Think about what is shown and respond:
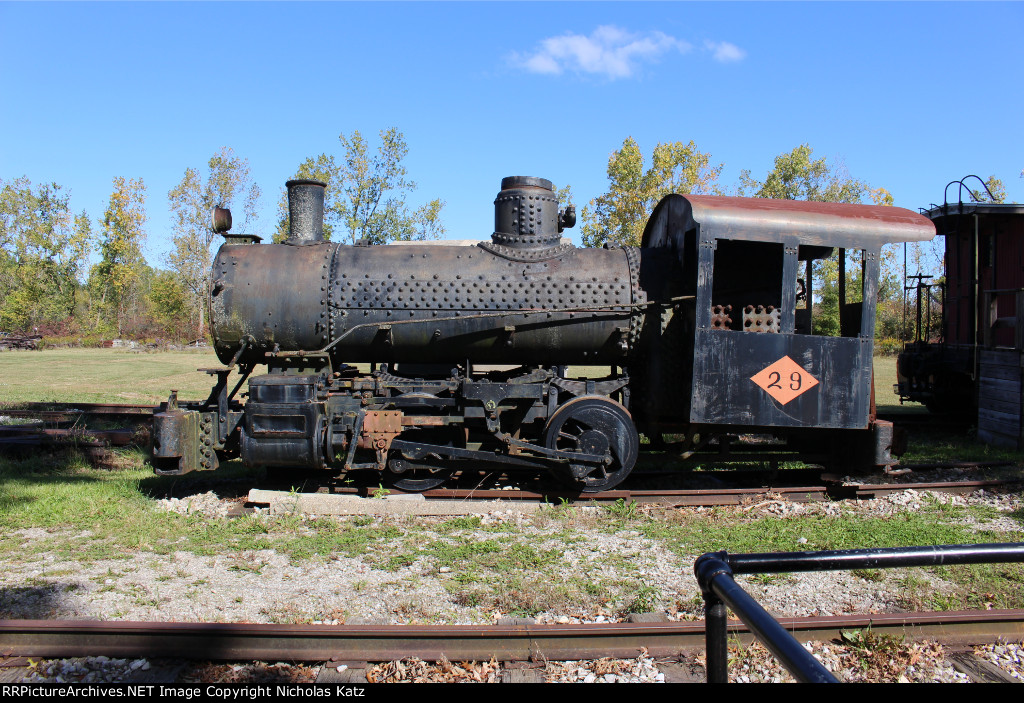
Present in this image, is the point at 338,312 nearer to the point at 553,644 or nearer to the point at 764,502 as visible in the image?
the point at 553,644

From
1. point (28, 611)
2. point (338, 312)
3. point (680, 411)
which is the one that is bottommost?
point (28, 611)

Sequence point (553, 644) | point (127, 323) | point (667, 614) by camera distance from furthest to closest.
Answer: point (127, 323) → point (667, 614) → point (553, 644)

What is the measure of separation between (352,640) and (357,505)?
2777 millimetres

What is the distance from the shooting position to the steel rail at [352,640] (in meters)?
3.51

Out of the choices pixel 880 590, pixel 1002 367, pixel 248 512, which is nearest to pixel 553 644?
pixel 880 590

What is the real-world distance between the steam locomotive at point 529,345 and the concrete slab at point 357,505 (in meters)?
0.33

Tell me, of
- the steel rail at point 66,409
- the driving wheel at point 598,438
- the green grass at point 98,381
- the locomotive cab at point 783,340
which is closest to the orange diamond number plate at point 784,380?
the locomotive cab at point 783,340

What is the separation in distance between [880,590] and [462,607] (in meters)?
2.89

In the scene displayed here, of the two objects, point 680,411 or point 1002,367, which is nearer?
point 680,411

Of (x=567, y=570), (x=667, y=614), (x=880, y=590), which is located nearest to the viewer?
(x=667, y=614)

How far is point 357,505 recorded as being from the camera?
6266 millimetres

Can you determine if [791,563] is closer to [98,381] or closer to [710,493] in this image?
[710,493]

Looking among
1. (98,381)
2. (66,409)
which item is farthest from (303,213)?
(98,381)

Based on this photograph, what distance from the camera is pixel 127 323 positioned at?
1956 inches
